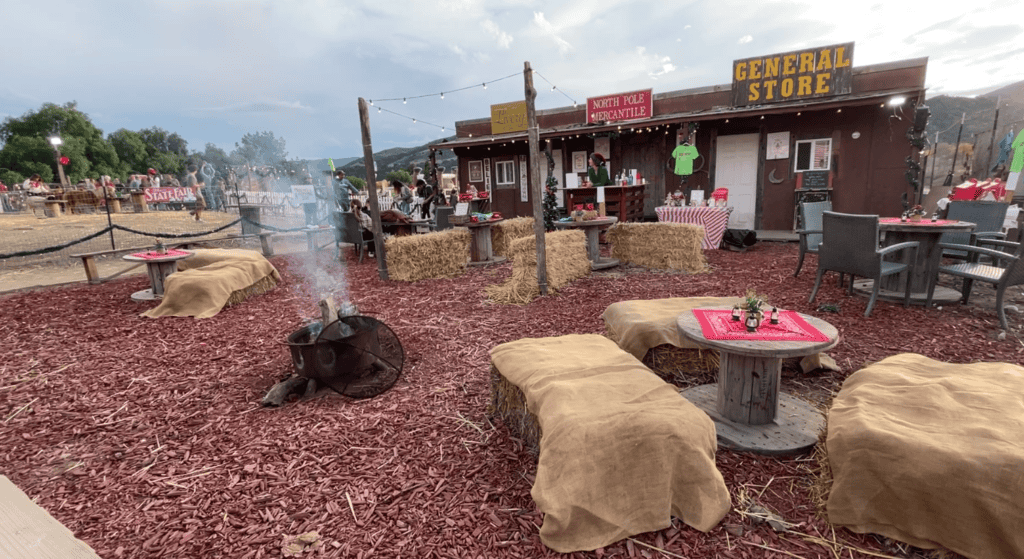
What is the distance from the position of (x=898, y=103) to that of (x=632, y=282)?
890 cm

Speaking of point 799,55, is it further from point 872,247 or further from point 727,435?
point 727,435

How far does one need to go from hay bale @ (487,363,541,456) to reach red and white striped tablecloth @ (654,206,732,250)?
7.68m

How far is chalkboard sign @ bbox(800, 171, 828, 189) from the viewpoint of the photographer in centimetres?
1167

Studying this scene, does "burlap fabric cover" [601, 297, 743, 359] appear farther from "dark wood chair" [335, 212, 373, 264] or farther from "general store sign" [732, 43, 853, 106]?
"general store sign" [732, 43, 853, 106]

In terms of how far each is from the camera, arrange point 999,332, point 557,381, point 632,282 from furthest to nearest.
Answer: point 632,282 → point 999,332 → point 557,381

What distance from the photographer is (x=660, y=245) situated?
7.84m

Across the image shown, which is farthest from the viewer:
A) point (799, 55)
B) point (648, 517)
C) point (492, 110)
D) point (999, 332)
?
point (492, 110)

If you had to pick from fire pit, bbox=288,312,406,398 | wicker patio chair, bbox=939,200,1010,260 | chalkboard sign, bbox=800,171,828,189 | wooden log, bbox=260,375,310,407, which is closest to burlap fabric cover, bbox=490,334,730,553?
fire pit, bbox=288,312,406,398

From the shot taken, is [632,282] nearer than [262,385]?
No

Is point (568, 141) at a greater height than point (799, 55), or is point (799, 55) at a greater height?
point (799, 55)

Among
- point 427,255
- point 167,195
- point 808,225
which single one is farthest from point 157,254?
point 167,195

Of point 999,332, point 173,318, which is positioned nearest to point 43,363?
point 173,318

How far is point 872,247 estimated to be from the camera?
189 inches

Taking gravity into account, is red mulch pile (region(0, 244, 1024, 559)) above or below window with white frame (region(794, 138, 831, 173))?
below
